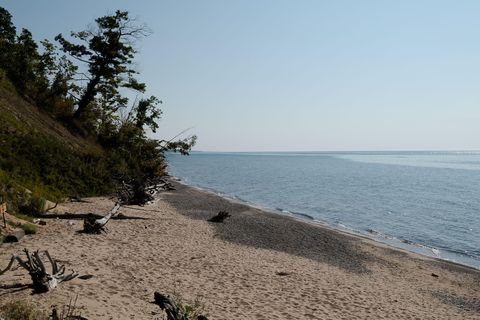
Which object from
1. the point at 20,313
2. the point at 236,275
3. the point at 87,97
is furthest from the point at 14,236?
the point at 87,97

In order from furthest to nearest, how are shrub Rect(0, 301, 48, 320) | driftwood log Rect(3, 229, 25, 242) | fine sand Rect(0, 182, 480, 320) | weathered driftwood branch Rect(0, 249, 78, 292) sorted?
driftwood log Rect(3, 229, 25, 242) < fine sand Rect(0, 182, 480, 320) < weathered driftwood branch Rect(0, 249, 78, 292) < shrub Rect(0, 301, 48, 320)

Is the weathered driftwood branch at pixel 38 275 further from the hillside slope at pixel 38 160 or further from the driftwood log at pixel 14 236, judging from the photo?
the hillside slope at pixel 38 160

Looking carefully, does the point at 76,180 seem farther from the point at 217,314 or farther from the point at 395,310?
the point at 395,310

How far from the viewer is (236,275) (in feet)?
50.0

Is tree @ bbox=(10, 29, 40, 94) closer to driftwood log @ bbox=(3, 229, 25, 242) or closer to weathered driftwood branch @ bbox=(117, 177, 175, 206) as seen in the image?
weathered driftwood branch @ bbox=(117, 177, 175, 206)

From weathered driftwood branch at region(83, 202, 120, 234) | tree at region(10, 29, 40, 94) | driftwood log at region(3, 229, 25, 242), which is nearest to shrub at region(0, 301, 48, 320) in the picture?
driftwood log at region(3, 229, 25, 242)

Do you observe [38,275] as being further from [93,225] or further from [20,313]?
[93,225]

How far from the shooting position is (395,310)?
542 inches

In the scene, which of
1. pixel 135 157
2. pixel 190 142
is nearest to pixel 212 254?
pixel 135 157

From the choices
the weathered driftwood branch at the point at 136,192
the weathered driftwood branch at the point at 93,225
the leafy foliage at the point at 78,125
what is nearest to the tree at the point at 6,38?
the leafy foliage at the point at 78,125

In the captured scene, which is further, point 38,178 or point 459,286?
point 38,178

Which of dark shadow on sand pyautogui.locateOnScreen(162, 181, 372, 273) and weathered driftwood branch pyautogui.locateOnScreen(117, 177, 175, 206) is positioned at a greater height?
weathered driftwood branch pyautogui.locateOnScreen(117, 177, 175, 206)

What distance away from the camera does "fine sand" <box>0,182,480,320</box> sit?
1125 cm

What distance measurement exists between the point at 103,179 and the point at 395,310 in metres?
24.8
